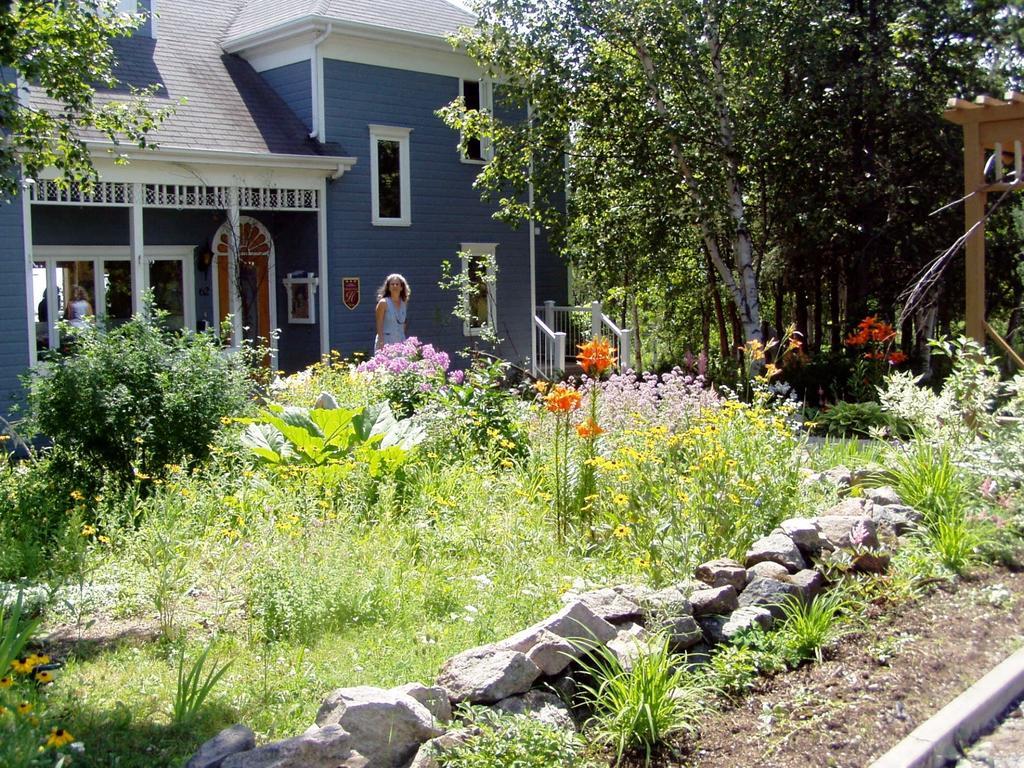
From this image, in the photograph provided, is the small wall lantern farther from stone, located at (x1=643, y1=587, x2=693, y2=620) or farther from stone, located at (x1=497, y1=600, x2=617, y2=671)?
stone, located at (x1=497, y1=600, x2=617, y2=671)

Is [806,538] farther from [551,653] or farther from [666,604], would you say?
[551,653]

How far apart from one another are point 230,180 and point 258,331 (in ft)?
10.0

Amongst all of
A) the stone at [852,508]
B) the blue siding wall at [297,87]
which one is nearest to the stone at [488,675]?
the stone at [852,508]

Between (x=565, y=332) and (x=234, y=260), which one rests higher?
(x=234, y=260)

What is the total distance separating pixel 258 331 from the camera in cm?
1809

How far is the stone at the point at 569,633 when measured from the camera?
429cm

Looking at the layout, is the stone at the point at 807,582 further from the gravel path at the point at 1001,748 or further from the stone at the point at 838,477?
the stone at the point at 838,477

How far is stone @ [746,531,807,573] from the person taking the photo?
5.56m

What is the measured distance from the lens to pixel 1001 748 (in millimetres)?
4391

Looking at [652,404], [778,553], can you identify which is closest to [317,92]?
[652,404]

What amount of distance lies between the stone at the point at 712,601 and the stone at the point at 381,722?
1611 mm

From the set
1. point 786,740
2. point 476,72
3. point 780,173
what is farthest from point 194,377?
point 476,72

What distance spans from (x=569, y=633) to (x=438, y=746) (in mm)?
832

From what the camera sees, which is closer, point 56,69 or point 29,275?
point 56,69
